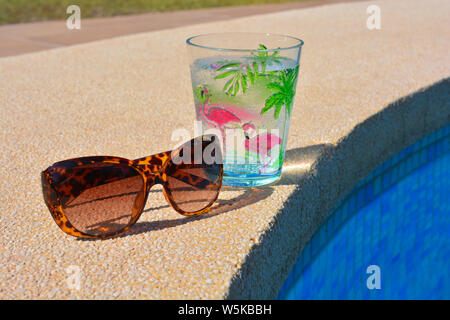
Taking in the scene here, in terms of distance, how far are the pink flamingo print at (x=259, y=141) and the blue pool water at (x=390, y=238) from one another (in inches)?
21.3

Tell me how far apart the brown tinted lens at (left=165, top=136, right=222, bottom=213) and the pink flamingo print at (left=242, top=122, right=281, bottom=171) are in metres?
0.11

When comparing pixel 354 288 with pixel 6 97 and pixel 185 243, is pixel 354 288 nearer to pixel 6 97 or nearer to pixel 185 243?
pixel 185 243

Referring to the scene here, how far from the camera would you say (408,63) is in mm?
3773

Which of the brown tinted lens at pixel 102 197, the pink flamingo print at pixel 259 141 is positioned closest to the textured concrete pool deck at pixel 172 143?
the brown tinted lens at pixel 102 197

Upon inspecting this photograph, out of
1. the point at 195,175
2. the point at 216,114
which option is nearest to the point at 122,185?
the point at 195,175

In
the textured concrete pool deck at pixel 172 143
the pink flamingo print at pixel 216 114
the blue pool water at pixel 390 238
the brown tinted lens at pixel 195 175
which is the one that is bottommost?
the blue pool water at pixel 390 238

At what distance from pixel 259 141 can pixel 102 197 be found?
512mm

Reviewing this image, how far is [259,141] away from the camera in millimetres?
1573

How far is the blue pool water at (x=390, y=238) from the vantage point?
88.6 inches

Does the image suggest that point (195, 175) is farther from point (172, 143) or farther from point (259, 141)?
point (172, 143)

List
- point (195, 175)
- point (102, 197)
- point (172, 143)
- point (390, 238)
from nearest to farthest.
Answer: point (102, 197), point (195, 175), point (172, 143), point (390, 238)

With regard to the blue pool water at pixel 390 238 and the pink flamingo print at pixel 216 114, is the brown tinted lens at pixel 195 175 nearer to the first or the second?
the pink flamingo print at pixel 216 114

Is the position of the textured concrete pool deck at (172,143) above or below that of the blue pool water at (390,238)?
above

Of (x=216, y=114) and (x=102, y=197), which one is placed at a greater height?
(x=216, y=114)
